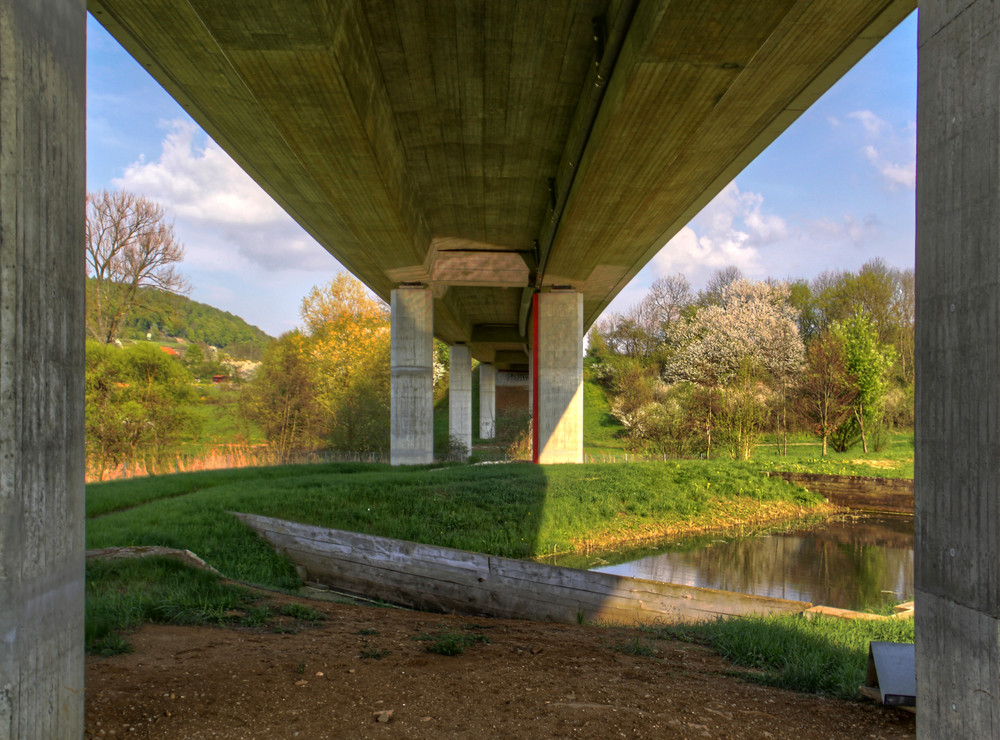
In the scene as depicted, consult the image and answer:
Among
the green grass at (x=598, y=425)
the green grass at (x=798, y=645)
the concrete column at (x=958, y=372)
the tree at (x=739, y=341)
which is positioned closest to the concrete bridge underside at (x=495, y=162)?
the concrete column at (x=958, y=372)

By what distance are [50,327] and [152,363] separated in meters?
24.2

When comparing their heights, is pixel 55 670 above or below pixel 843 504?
above

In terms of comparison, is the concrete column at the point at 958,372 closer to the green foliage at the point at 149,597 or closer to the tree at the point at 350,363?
the green foliage at the point at 149,597

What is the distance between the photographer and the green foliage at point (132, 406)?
75.3ft

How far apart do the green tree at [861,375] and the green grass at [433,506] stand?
1033 centimetres

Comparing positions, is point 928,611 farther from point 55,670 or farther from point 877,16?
point 877,16

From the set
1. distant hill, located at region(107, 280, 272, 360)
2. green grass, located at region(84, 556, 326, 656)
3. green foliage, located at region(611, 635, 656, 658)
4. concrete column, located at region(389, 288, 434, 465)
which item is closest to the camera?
green grass, located at region(84, 556, 326, 656)

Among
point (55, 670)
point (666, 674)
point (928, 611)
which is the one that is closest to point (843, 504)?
point (666, 674)

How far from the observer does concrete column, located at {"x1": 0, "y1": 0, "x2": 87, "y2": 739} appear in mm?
2635

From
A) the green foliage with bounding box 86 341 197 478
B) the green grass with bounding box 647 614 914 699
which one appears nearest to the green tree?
the green grass with bounding box 647 614 914 699

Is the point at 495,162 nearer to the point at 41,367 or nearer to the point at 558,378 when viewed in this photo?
the point at 558,378

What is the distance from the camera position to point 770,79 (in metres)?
7.84

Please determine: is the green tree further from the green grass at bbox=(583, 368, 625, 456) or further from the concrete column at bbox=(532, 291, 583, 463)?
the concrete column at bbox=(532, 291, 583, 463)

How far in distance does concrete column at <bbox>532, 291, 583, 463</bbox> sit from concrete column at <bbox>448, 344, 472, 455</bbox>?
448 inches
